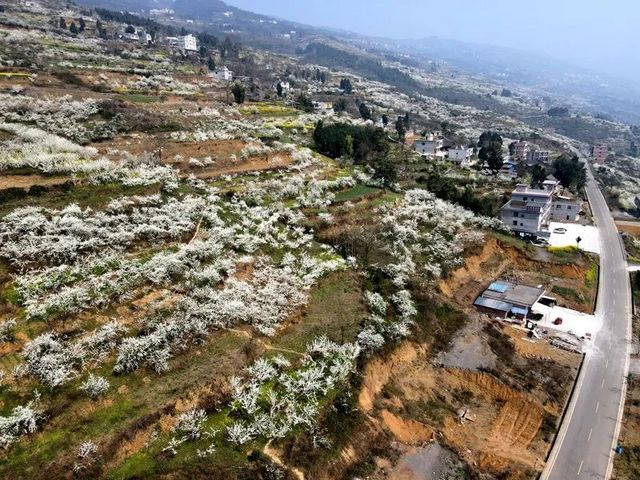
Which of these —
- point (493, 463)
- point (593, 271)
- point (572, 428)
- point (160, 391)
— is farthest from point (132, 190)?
point (593, 271)

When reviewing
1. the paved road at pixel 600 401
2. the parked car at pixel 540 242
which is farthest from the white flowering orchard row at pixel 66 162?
the parked car at pixel 540 242

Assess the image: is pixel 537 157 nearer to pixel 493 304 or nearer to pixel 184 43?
pixel 493 304

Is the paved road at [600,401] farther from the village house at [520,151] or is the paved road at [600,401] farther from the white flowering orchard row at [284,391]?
the village house at [520,151]

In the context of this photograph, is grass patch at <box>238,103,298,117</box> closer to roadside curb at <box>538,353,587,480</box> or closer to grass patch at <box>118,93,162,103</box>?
grass patch at <box>118,93,162,103</box>

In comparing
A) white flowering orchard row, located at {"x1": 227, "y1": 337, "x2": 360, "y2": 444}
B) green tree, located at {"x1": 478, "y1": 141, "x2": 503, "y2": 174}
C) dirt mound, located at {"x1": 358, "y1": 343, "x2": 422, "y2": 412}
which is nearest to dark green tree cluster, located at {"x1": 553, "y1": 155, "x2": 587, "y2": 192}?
green tree, located at {"x1": 478, "y1": 141, "x2": 503, "y2": 174}

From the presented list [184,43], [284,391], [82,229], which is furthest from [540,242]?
[184,43]

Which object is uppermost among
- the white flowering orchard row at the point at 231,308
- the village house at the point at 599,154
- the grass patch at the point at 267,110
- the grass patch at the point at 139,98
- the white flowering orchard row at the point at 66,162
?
the white flowering orchard row at the point at 66,162
